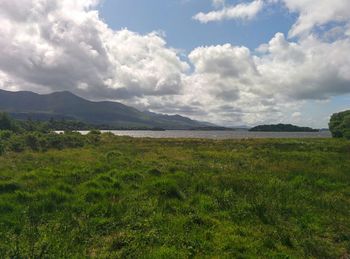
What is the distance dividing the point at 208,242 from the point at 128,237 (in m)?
2.79

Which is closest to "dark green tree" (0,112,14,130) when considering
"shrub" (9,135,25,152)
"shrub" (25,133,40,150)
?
"shrub" (25,133,40,150)

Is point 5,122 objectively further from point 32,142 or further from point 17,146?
point 17,146

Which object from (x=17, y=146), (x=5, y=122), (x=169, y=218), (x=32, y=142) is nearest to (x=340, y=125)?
(x=32, y=142)

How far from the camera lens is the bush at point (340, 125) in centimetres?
9441

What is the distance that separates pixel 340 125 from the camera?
101062 millimetres

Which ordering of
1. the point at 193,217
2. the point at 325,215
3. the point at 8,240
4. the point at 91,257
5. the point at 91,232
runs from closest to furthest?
the point at 91,257 → the point at 8,240 → the point at 91,232 → the point at 193,217 → the point at 325,215

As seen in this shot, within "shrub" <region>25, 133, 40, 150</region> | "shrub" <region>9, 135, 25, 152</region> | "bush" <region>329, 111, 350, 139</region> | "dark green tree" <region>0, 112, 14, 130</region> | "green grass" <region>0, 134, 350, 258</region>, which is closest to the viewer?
"green grass" <region>0, 134, 350, 258</region>

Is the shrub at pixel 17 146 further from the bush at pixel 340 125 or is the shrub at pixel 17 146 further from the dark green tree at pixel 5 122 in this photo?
the bush at pixel 340 125

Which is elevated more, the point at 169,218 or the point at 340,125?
the point at 340,125

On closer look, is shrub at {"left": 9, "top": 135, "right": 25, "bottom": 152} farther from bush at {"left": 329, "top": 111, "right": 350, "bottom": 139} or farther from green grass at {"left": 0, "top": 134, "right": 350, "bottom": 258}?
bush at {"left": 329, "top": 111, "right": 350, "bottom": 139}

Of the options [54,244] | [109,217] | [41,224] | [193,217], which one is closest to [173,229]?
[193,217]

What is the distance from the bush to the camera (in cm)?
9441

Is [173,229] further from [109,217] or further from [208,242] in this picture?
[109,217]

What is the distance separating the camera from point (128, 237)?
10594 mm
